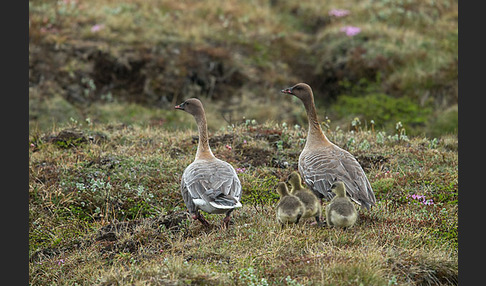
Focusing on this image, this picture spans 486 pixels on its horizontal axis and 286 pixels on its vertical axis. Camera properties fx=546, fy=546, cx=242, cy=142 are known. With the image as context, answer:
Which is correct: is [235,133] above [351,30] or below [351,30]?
below

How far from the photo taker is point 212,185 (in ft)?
24.1

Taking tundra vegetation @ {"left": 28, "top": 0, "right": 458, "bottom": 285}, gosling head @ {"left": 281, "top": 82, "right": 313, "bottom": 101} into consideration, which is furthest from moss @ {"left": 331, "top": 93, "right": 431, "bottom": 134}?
gosling head @ {"left": 281, "top": 82, "right": 313, "bottom": 101}

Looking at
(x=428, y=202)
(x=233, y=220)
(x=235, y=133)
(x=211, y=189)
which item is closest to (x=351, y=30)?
(x=235, y=133)

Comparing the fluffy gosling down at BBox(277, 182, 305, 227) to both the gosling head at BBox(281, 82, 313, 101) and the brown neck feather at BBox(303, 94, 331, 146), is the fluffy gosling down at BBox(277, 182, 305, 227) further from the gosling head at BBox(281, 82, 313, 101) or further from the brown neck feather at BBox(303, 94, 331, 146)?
the gosling head at BBox(281, 82, 313, 101)

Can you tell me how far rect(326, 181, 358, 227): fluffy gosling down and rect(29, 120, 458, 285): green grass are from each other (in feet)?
0.53

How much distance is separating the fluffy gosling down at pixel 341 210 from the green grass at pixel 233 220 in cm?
16

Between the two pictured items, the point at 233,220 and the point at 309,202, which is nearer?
the point at 309,202

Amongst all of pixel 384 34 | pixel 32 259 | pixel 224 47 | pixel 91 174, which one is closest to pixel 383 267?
pixel 32 259

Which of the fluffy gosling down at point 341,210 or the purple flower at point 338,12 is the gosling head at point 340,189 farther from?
the purple flower at point 338,12

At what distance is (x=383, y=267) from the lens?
607cm

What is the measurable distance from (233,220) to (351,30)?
14910 millimetres

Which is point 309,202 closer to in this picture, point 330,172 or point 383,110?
point 330,172

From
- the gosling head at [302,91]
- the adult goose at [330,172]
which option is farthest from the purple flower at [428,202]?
the gosling head at [302,91]

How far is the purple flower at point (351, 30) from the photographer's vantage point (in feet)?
68.6
